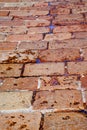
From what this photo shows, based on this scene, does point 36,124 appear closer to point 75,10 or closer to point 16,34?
point 16,34

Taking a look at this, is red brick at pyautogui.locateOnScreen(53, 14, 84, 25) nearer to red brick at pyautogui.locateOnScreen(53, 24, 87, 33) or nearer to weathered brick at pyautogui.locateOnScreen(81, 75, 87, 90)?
red brick at pyautogui.locateOnScreen(53, 24, 87, 33)

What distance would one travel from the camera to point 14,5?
3.63 m

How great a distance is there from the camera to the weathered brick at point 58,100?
5.28 ft

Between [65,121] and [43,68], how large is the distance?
0.66 metres

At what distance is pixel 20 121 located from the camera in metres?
1.50

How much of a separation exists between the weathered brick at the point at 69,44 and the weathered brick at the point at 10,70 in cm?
45

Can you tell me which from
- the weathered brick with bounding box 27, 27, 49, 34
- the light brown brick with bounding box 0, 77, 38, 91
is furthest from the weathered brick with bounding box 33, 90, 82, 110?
the weathered brick with bounding box 27, 27, 49, 34

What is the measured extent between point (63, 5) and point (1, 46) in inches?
56.3

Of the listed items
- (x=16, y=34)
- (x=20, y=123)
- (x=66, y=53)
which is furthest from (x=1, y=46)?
(x=20, y=123)

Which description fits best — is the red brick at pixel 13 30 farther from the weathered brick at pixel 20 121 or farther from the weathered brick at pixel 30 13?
the weathered brick at pixel 20 121

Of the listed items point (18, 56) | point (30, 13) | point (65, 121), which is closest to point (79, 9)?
point (30, 13)

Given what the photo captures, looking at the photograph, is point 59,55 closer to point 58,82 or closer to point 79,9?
point 58,82

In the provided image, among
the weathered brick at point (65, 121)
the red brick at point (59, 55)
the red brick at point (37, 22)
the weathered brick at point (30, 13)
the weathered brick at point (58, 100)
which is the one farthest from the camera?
the weathered brick at point (30, 13)

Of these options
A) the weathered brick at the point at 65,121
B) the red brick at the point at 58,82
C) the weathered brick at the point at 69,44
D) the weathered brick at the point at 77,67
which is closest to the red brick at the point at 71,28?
the weathered brick at the point at 69,44
